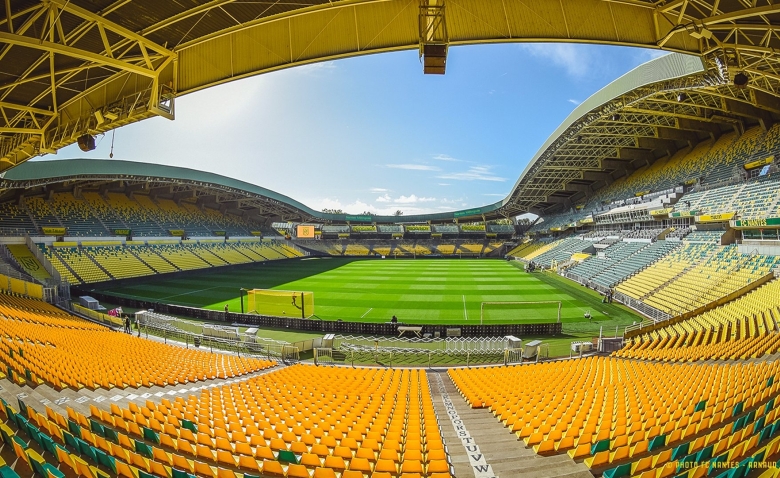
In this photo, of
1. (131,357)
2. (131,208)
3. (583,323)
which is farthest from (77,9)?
(131,208)

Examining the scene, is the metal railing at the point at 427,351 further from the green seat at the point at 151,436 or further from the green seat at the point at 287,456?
the green seat at the point at 287,456

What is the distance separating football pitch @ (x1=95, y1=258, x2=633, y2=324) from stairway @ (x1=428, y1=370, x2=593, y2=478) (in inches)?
563

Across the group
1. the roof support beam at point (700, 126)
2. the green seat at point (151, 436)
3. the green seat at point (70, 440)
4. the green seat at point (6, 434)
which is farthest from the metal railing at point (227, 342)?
the roof support beam at point (700, 126)

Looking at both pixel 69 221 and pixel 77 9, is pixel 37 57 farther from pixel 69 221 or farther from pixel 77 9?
pixel 69 221

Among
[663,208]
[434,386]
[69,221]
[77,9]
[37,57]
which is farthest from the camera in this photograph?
[69,221]

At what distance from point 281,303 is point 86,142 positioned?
15496mm

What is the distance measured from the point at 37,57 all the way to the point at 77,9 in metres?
3.67

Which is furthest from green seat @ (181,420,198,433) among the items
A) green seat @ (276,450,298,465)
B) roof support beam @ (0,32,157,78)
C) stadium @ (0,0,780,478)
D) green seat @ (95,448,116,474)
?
roof support beam @ (0,32,157,78)

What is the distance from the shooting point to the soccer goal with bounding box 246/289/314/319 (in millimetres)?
25328

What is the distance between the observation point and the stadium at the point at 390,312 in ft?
20.3

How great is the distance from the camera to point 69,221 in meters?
39.1

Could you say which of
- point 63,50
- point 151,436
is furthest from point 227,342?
point 63,50

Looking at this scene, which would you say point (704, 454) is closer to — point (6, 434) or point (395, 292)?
point (6, 434)

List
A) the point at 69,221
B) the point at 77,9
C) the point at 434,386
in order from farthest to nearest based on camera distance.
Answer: the point at 69,221 → the point at 434,386 → the point at 77,9
